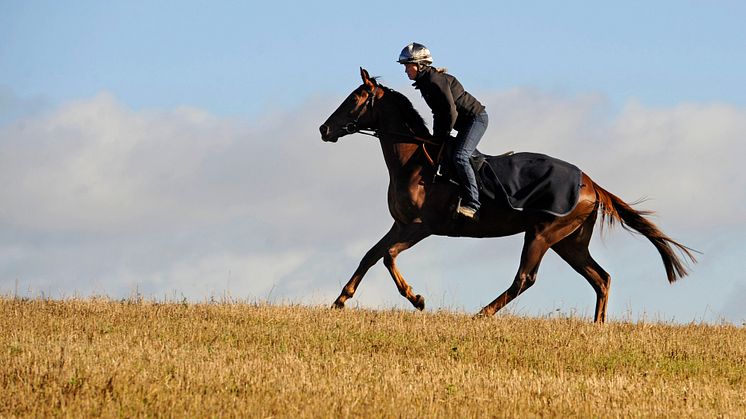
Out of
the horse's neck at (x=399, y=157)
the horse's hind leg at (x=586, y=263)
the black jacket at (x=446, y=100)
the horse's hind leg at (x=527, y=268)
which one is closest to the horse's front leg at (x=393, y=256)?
the horse's neck at (x=399, y=157)

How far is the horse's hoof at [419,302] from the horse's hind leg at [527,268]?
78cm

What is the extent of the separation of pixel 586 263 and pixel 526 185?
151cm

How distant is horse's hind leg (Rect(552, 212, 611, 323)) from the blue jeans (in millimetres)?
1491

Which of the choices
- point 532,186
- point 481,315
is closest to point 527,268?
point 481,315

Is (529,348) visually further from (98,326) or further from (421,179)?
(98,326)

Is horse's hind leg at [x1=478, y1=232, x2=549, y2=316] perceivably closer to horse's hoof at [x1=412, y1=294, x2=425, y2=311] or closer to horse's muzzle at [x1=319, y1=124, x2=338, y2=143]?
horse's hoof at [x1=412, y1=294, x2=425, y2=311]

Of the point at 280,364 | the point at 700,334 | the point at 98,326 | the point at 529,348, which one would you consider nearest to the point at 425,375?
the point at 280,364

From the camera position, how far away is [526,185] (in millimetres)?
14492

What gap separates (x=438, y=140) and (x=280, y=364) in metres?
4.75

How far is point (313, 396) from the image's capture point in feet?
30.7

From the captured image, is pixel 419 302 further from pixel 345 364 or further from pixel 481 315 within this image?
pixel 345 364

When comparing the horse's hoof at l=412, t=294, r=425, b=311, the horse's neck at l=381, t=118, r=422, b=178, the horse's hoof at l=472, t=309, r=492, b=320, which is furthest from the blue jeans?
the horse's hoof at l=412, t=294, r=425, b=311

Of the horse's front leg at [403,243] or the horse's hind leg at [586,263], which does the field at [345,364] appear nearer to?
the horse's front leg at [403,243]

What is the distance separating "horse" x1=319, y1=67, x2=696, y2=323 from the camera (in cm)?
1466
